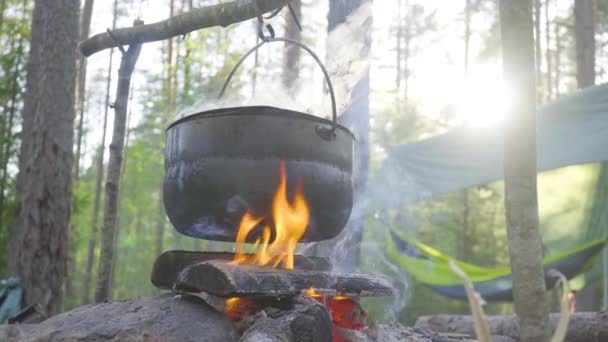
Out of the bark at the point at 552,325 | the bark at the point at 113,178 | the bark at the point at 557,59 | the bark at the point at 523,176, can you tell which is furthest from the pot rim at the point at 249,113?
the bark at the point at 557,59

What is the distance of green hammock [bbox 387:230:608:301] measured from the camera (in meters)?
5.12

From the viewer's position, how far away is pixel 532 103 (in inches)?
104

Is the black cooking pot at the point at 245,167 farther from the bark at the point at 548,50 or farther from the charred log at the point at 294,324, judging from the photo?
the bark at the point at 548,50

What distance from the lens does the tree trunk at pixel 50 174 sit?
4520 millimetres

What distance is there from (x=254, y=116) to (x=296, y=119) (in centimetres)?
17

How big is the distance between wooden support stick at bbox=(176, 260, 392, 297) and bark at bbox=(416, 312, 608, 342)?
1.04m

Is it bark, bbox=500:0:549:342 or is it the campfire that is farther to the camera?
bark, bbox=500:0:549:342

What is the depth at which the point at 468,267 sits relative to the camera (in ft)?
19.2

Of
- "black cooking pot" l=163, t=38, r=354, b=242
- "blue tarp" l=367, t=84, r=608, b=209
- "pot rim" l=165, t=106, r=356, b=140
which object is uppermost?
"blue tarp" l=367, t=84, r=608, b=209

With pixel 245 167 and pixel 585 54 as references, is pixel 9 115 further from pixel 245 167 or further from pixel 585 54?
pixel 585 54

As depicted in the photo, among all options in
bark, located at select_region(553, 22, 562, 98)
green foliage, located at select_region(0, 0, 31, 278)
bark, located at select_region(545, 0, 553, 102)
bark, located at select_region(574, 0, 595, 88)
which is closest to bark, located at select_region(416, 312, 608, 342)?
green foliage, located at select_region(0, 0, 31, 278)

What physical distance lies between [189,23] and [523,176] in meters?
1.88

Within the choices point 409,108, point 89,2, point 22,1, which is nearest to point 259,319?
point 22,1

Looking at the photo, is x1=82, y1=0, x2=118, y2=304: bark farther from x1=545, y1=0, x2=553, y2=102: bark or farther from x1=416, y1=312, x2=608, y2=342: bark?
x1=545, y1=0, x2=553, y2=102: bark
